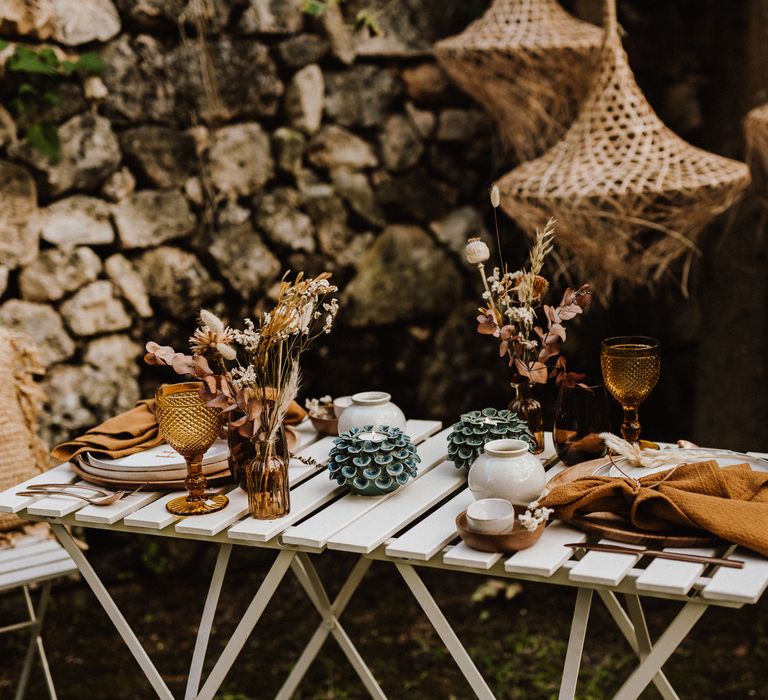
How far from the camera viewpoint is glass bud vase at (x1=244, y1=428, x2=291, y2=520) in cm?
172

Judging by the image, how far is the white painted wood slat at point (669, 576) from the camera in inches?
→ 54.7

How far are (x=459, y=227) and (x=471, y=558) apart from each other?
2.21 metres

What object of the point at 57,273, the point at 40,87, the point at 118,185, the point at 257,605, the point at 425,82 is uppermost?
the point at 40,87

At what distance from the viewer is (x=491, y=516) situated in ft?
5.15

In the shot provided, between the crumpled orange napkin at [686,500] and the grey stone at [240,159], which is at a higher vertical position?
the grey stone at [240,159]

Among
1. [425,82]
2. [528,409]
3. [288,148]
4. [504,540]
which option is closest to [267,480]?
[504,540]

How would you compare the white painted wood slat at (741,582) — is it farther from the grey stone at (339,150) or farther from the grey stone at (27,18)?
the grey stone at (27,18)

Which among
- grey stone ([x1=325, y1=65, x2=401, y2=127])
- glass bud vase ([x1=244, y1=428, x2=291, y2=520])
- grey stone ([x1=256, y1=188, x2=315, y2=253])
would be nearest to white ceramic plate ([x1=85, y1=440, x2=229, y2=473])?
glass bud vase ([x1=244, y1=428, x2=291, y2=520])

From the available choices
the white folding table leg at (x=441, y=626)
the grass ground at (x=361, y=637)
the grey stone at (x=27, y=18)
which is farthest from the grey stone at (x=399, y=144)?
the white folding table leg at (x=441, y=626)

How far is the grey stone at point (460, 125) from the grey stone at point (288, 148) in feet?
1.71

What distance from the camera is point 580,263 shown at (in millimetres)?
3010

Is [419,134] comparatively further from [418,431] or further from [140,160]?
[418,431]

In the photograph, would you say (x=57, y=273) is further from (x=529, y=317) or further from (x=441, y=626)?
(x=441, y=626)

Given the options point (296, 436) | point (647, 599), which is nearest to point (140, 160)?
point (296, 436)
